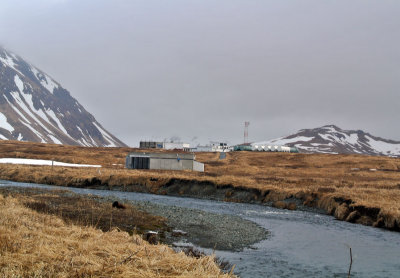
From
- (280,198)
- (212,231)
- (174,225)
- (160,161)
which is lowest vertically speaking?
(212,231)

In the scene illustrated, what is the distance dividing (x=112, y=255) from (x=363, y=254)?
54.4 ft

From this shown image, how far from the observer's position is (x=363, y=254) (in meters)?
22.4

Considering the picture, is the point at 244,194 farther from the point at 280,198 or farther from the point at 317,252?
the point at 317,252

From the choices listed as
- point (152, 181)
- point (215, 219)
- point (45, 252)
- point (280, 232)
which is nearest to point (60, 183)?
point (152, 181)

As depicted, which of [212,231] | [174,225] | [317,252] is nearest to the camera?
[317,252]

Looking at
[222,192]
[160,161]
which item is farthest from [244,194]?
[160,161]

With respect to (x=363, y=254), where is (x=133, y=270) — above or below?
above

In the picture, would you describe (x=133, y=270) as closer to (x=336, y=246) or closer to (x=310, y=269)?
(x=310, y=269)

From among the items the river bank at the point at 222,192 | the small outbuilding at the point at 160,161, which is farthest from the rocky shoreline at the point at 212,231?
the small outbuilding at the point at 160,161

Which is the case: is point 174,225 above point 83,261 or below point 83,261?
below

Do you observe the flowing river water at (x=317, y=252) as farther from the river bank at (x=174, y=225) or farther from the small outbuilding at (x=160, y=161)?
the small outbuilding at (x=160, y=161)

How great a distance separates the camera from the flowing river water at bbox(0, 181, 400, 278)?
60.2 feet

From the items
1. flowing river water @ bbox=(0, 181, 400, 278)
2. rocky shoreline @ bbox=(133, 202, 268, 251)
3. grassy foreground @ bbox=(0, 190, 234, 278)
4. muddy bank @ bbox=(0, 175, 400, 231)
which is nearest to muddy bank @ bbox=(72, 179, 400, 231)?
muddy bank @ bbox=(0, 175, 400, 231)

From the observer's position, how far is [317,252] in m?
22.6
